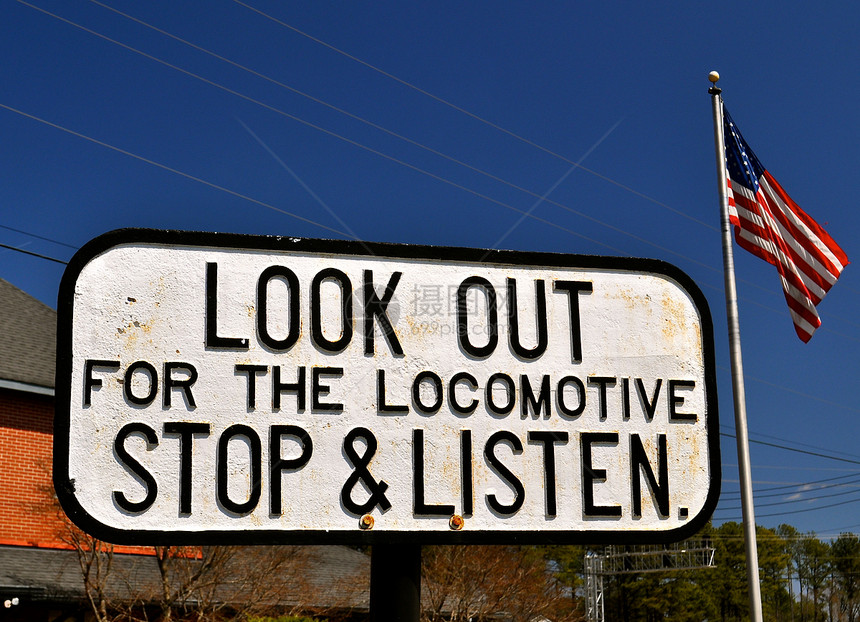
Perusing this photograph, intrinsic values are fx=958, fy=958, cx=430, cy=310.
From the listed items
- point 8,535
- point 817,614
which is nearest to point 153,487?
point 8,535

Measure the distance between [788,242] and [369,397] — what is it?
10.9 meters

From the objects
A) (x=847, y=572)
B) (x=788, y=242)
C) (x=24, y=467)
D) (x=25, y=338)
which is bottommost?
(x=847, y=572)

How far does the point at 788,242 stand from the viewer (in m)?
12.4

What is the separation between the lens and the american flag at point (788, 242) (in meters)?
12.1

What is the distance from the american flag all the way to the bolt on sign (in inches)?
394

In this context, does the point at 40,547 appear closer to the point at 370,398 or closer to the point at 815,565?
the point at 370,398

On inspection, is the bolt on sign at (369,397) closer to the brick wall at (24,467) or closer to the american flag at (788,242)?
the american flag at (788,242)

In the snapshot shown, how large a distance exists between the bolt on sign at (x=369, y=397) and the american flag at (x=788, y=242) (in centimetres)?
1000

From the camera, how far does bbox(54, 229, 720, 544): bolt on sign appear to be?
99.9 inches

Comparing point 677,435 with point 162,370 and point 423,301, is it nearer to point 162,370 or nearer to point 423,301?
point 423,301

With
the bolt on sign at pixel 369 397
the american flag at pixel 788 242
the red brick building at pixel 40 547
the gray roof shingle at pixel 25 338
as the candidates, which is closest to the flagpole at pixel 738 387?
the american flag at pixel 788 242

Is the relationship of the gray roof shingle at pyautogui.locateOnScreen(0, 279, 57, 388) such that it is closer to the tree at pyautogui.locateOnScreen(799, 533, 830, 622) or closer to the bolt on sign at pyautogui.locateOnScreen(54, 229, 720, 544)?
the bolt on sign at pyautogui.locateOnScreen(54, 229, 720, 544)

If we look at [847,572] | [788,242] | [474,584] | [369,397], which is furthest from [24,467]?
[847,572]

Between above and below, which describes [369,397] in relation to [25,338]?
below
